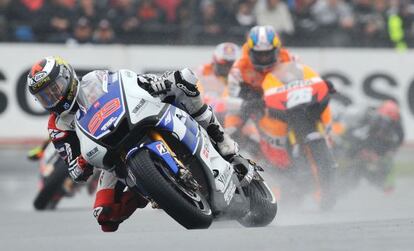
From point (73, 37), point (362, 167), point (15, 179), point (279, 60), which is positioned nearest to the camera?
point (279, 60)

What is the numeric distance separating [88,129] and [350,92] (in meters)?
9.88

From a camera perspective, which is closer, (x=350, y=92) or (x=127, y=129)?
(x=127, y=129)

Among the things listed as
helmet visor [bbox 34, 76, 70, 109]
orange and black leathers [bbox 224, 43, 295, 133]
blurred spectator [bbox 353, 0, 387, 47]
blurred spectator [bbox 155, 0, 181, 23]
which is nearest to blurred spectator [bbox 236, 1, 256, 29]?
blurred spectator [bbox 155, 0, 181, 23]

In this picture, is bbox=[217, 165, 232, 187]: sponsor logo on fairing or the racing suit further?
bbox=[217, 165, 232, 187]: sponsor logo on fairing

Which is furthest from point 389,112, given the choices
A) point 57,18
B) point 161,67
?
point 57,18

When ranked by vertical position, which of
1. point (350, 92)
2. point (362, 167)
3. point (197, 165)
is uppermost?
point (197, 165)

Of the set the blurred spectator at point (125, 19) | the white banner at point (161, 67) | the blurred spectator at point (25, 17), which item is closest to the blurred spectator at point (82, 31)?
the white banner at point (161, 67)

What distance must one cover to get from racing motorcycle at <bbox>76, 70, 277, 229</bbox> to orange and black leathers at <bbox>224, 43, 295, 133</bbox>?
327cm

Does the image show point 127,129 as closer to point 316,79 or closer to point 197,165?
point 197,165

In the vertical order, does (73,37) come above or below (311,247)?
below

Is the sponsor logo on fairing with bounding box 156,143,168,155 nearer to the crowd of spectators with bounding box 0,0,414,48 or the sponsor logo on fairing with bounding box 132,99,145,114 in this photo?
→ the sponsor logo on fairing with bounding box 132,99,145,114

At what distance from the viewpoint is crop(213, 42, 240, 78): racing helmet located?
42.4ft

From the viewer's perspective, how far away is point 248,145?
11633 mm

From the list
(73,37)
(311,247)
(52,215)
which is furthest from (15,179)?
(311,247)
